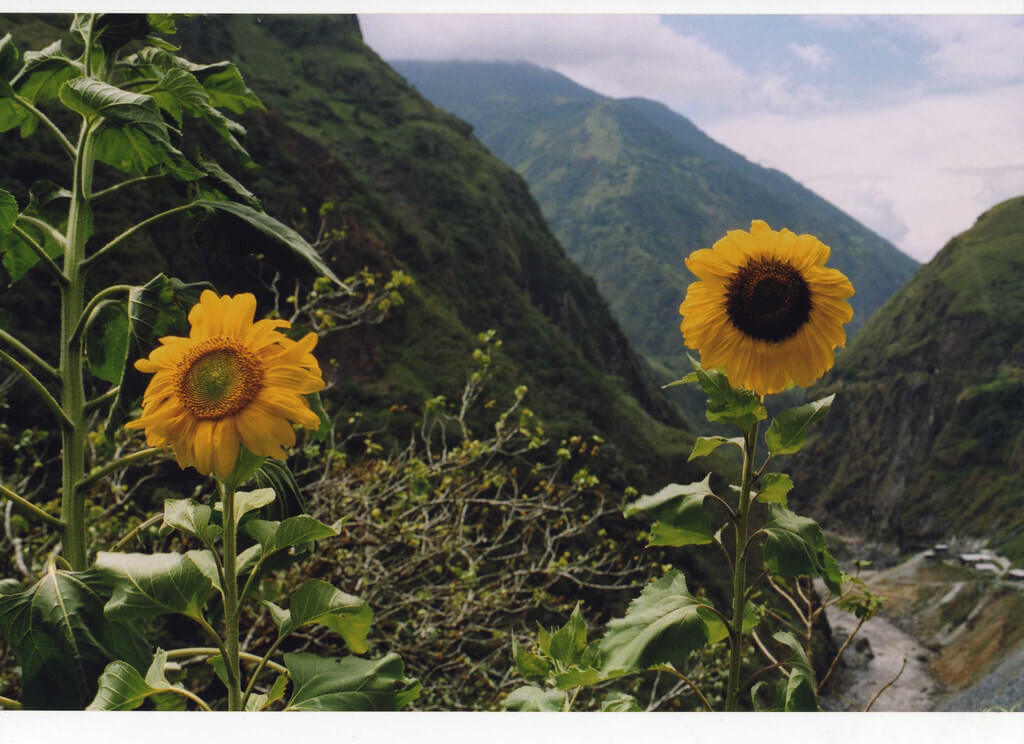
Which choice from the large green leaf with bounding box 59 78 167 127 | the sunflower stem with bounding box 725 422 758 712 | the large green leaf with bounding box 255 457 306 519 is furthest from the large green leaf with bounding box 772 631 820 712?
the large green leaf with bounding box 59 78 167 127

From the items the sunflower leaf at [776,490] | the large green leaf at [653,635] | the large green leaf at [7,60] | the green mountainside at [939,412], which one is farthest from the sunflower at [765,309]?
→ the green mountainside at [939,412]

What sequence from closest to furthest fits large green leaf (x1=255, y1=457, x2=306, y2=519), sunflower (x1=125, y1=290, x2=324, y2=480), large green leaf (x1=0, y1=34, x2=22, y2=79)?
sunflower (x1=125, y1=290, x2=324, y2=480), large green leaf (x1=255, y1=457, x2=306, y2=519), large green leaf (x1=0, y1=34, x2=22, y2=79)

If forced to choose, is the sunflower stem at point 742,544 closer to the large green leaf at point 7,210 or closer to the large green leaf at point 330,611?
the large green leaf at point 330,611

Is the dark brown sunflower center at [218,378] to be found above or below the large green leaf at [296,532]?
above

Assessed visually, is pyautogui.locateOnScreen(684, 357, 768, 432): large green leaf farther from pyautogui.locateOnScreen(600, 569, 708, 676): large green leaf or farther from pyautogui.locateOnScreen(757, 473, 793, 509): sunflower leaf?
pyautogui.locateOnScreen(600, 569, 708, 676): large green leaf

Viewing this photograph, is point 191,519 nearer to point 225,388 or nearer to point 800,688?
point 225,388
